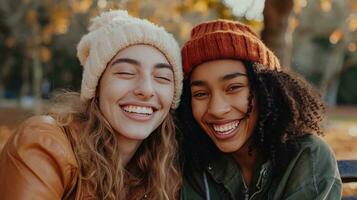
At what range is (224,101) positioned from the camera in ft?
10.3

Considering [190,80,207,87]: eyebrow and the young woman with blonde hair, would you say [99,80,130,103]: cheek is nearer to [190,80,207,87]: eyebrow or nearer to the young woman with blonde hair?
the young woman with blonde hair

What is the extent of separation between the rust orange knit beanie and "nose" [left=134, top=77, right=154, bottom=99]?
0.31 meters

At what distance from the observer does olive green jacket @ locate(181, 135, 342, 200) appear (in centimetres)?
301

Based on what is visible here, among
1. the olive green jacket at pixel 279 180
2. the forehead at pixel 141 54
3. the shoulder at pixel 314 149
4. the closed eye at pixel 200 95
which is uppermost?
the forehead at pixel 141 54

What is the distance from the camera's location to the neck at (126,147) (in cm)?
328

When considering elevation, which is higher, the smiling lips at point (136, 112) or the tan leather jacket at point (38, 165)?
the smiling lips at point (136, 112)

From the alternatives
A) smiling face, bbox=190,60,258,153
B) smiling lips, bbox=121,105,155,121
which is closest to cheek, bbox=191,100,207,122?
smiling face, bbox=190,60,258,153

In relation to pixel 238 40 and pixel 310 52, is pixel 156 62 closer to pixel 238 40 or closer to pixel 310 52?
pixel 238 40

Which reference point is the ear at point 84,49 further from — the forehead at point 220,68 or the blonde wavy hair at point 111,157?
the forehead at point 220,68

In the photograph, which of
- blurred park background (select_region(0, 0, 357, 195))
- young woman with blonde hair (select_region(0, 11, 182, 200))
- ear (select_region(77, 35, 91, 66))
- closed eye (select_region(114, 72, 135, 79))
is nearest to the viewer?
young woman with blonde hair (select_region(0, 11, 182, 200))

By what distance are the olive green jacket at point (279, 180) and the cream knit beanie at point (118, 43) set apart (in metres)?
0.53

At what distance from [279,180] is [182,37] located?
16.1 metres

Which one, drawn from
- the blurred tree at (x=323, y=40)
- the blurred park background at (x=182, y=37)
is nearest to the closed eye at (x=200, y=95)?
the blurred park background at (x=182, y=37)

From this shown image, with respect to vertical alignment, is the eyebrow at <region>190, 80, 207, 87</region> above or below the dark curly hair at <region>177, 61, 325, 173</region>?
above
